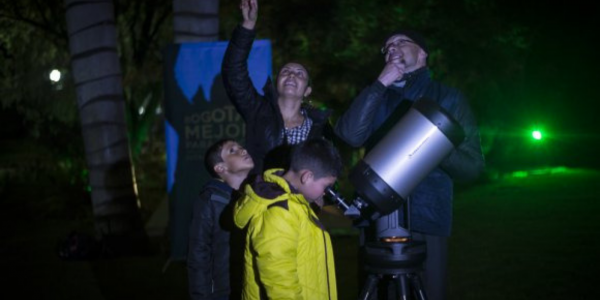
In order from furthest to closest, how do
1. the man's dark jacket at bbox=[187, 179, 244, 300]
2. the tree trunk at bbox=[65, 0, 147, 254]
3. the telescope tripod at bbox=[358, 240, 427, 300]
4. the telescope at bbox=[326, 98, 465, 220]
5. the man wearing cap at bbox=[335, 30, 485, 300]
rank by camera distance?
the tree trunk at bbox=[65, 0, 147, 254]
the man's dark jacket at bbox=[187, 179, 244, 300]
the man wearing cap at bbox=[335, 30, 485, 300]
the telescope tripod at bbox=[358, 240, 427, 300]
the telescope at bbox=[326, 98, 465, 220]

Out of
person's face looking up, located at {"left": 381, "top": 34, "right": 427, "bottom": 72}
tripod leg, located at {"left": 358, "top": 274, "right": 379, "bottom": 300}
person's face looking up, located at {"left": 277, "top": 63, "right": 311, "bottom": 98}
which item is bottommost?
tripod leg, located at {"left": 358, "top": 274, "right": 379, "bottom": 300}

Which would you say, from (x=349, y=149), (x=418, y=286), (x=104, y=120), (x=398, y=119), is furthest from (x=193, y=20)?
(x=349, y=149)

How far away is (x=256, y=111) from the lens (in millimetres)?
3705

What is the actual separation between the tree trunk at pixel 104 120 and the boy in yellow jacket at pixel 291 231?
5012 millimetres

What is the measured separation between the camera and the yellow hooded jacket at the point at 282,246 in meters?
2.70

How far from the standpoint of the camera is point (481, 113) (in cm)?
1666

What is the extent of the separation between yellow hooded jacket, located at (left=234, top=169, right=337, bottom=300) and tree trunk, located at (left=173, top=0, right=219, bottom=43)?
390 cm

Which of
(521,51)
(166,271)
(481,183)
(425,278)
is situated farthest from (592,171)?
(425,278)

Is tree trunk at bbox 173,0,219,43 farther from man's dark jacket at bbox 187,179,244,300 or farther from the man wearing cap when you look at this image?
the man wearing cap

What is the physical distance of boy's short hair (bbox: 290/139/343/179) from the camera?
2.90 metres

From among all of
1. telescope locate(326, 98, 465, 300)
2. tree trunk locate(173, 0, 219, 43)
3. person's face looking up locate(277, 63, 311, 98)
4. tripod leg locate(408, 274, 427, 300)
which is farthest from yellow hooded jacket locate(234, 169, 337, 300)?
tree trunk locate(173, 0, 219, 43)

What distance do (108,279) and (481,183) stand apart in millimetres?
10049

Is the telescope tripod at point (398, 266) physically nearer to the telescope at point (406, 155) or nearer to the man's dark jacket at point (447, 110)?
the telescope at point (406, 155)

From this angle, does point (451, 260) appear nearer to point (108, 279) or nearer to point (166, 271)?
point (166, 271)
